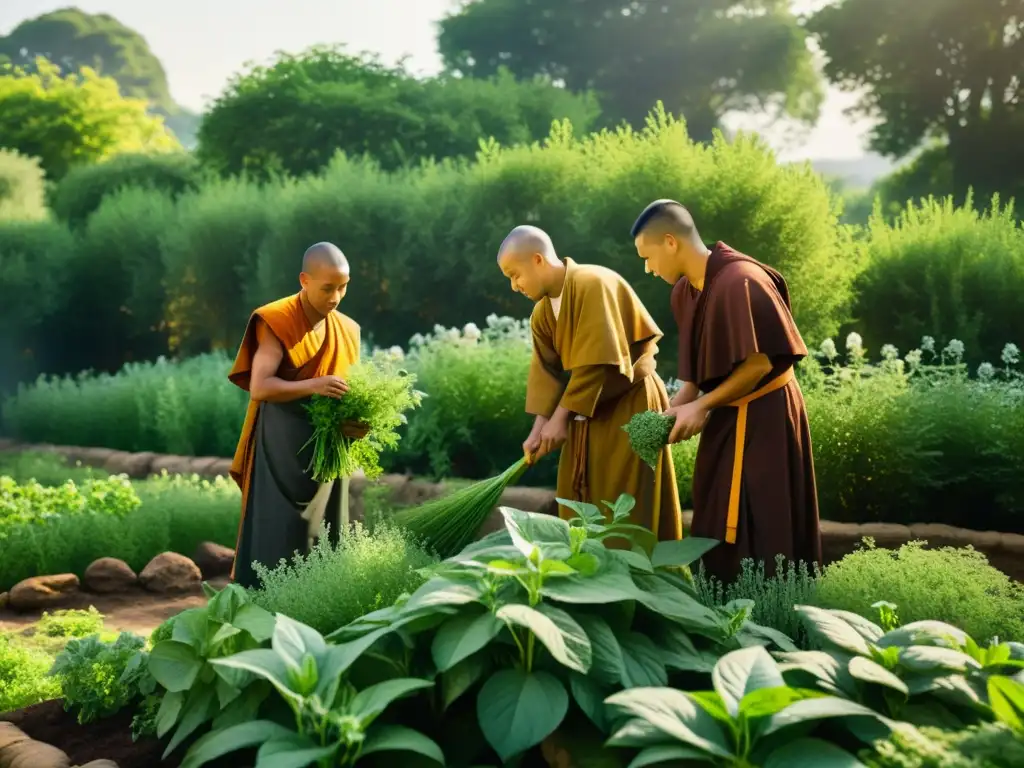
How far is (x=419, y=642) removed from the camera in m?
2.52

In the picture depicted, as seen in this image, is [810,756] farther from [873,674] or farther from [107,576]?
[107,576]

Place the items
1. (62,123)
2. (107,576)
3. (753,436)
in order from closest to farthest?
(753,436) < (107,576) < (62,123)

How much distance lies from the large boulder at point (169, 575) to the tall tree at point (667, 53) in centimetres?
2445

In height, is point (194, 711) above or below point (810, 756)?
below

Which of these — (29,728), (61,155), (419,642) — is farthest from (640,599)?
(61,155)

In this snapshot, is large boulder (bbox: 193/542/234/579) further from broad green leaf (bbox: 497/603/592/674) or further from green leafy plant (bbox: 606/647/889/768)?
green leafy plant (bbox: 606/647/889/768)

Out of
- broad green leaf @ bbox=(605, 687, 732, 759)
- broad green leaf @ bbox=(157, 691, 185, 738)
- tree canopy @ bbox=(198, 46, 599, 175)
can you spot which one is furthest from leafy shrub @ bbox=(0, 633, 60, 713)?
tree canopy @ bbox=(198, 46, 599, 175)

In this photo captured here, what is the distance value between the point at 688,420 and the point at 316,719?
2200 mm

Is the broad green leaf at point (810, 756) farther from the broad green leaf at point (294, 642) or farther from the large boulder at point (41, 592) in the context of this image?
the large boulder at point (41, 592)

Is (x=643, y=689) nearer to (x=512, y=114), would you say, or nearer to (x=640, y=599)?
(x=640, y=599)

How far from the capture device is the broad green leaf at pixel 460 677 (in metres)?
2.27

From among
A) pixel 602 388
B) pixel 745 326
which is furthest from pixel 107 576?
pixel 745 326

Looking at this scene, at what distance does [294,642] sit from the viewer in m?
2.35

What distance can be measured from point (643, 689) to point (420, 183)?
1304 cm
